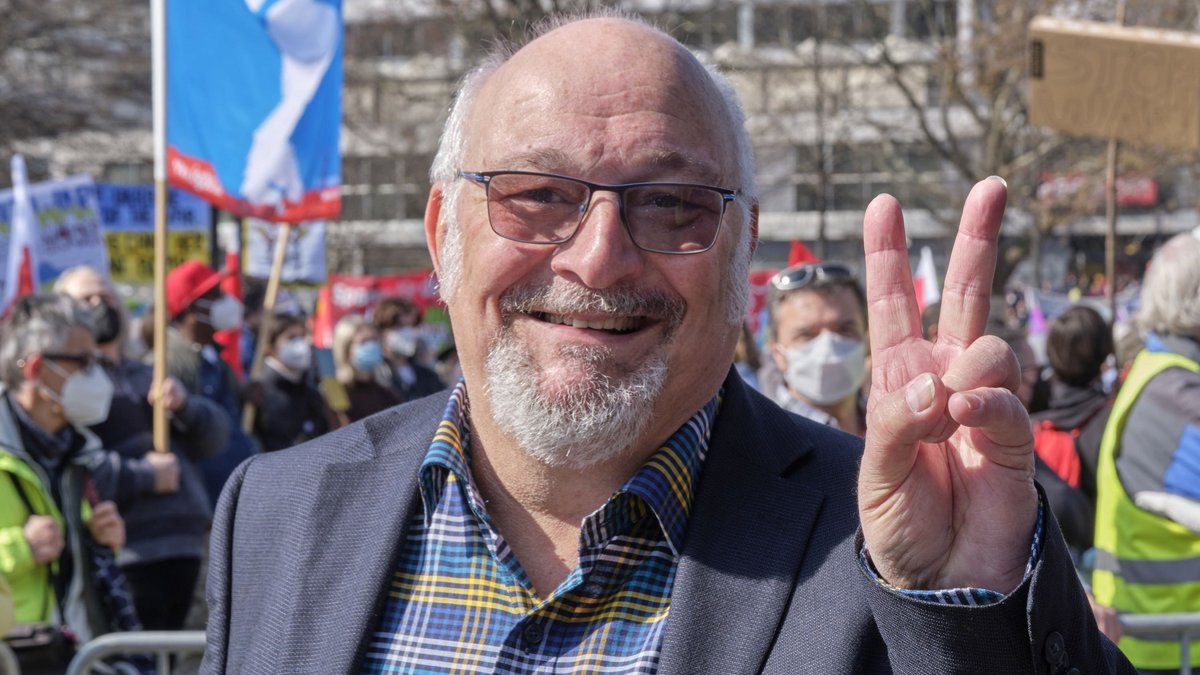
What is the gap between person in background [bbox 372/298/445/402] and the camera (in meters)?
11.0

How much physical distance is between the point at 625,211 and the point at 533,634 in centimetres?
63

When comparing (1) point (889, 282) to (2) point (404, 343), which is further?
(2) point (404, 343)

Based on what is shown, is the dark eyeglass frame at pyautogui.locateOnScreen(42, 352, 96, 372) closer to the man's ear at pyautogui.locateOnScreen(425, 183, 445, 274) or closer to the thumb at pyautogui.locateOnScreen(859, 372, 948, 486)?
the man's ear at pyautogui.locateOnScreen(425, 183, 445, 274)

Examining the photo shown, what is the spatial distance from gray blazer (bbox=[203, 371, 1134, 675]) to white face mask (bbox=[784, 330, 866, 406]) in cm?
194

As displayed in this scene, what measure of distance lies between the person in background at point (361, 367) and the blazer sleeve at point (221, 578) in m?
7.41

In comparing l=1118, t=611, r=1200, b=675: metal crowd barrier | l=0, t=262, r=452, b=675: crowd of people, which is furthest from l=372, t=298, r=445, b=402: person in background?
l=1118, t=611, r=1200, b=675: metal crowd barrier

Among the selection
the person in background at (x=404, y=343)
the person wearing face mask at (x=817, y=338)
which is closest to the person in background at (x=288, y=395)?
the person in background at (x=404, y=343)

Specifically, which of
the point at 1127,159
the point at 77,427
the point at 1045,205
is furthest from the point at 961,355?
the point at 1045,205

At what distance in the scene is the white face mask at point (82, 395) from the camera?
15.5ft

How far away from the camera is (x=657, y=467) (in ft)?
6.70

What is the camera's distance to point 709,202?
2.04 metres

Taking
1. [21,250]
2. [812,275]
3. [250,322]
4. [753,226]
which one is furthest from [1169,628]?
[250,322]

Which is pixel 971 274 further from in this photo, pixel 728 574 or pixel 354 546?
pixel 354 546

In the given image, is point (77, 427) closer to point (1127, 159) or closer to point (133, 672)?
point (133, 672)
